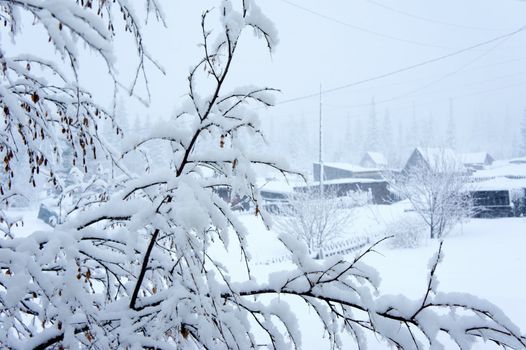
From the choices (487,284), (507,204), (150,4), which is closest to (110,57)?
(150,4)

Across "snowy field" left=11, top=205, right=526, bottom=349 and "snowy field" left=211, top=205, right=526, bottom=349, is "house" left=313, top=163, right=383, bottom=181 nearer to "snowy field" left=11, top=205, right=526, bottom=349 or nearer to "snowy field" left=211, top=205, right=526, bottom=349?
"snowy field" left=11, top=205, right=526, bottom=349

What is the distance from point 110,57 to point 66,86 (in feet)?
2.58

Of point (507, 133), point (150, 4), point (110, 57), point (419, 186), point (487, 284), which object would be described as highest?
point (507, 133)

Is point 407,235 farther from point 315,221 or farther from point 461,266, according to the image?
point 461,266

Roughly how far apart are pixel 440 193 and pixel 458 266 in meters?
6.52

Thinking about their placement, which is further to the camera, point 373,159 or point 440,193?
point 373,159

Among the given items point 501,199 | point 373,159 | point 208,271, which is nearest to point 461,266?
point 208,271

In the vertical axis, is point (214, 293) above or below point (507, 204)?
above

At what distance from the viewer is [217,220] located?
118 cm

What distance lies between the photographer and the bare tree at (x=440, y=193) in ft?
57.3

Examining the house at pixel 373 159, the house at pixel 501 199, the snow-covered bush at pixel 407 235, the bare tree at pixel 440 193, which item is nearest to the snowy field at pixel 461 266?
the snow-covered bush at pixel 407 235

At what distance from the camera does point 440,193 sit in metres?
17.5

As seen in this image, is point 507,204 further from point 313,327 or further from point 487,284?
point 313,327

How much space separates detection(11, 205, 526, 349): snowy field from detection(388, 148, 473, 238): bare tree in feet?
3.20
